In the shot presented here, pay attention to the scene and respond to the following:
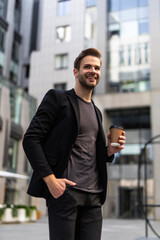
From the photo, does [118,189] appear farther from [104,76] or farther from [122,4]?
[122,4]

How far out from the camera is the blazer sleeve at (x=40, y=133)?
1714 mm

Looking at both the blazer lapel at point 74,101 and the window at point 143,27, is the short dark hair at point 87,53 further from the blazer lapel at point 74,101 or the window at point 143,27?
the window at point 143,27

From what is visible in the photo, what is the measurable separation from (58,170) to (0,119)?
19.7m

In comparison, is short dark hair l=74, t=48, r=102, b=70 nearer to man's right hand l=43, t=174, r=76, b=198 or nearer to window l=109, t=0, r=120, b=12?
man's right hand l=43, t=174, r=76, b=198

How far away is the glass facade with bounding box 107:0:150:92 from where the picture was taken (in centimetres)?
2325

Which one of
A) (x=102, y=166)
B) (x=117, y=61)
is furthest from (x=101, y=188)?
(x=117, y=61)

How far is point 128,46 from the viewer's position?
2386 cm

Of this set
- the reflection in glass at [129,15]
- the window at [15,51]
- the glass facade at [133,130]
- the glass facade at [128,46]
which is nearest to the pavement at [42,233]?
the glass facade at [133,130]

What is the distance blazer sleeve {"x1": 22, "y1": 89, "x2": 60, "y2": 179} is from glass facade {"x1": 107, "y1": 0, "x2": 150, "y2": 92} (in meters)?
21.7

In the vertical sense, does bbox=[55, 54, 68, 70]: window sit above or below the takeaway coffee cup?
above

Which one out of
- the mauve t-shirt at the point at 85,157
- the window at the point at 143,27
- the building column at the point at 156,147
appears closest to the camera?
the mauve t-shirt at the point at 85,157

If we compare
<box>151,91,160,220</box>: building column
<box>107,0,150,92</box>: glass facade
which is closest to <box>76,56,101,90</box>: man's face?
<box>151,91,160,220</box>: building column

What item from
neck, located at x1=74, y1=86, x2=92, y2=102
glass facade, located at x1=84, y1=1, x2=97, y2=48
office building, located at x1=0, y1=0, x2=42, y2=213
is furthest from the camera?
office building, located at x1=0, y1=0, x2=42, y2=213

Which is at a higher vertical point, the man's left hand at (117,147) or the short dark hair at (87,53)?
the short dark hair at (87,53)
